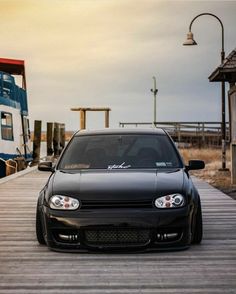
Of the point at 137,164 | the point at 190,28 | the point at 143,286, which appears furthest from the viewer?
the point at 190,28

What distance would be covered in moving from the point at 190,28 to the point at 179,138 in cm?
2441

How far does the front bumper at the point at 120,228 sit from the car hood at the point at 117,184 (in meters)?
0.18

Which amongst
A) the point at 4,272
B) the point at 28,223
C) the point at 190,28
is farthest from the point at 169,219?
the point at 190,28

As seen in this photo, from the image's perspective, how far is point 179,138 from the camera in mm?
52125

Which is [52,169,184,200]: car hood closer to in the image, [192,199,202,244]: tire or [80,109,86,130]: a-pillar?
[192,199,202,244]: tire

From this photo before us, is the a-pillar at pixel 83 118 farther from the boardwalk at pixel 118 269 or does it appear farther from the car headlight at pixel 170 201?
the car headlight at pixel 170 201

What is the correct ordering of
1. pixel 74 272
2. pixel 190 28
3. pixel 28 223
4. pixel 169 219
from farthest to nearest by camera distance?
1. pixel 190 28
2. pixel 28 223
3. pixel 169 219
4. pixel 74 272

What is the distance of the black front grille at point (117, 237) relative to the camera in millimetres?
6859

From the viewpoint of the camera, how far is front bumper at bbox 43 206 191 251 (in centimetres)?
678

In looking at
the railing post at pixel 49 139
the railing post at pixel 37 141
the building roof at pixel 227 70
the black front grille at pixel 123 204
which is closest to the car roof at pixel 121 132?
the black front grille at pixel 123 204

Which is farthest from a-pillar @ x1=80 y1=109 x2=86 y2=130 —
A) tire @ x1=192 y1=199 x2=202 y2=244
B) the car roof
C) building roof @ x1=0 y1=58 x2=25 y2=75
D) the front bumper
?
the front bumper

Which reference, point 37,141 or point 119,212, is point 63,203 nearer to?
point 119,212

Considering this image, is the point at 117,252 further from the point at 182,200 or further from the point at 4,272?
the point at 4,272

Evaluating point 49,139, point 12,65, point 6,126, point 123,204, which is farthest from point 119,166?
point 49,139
